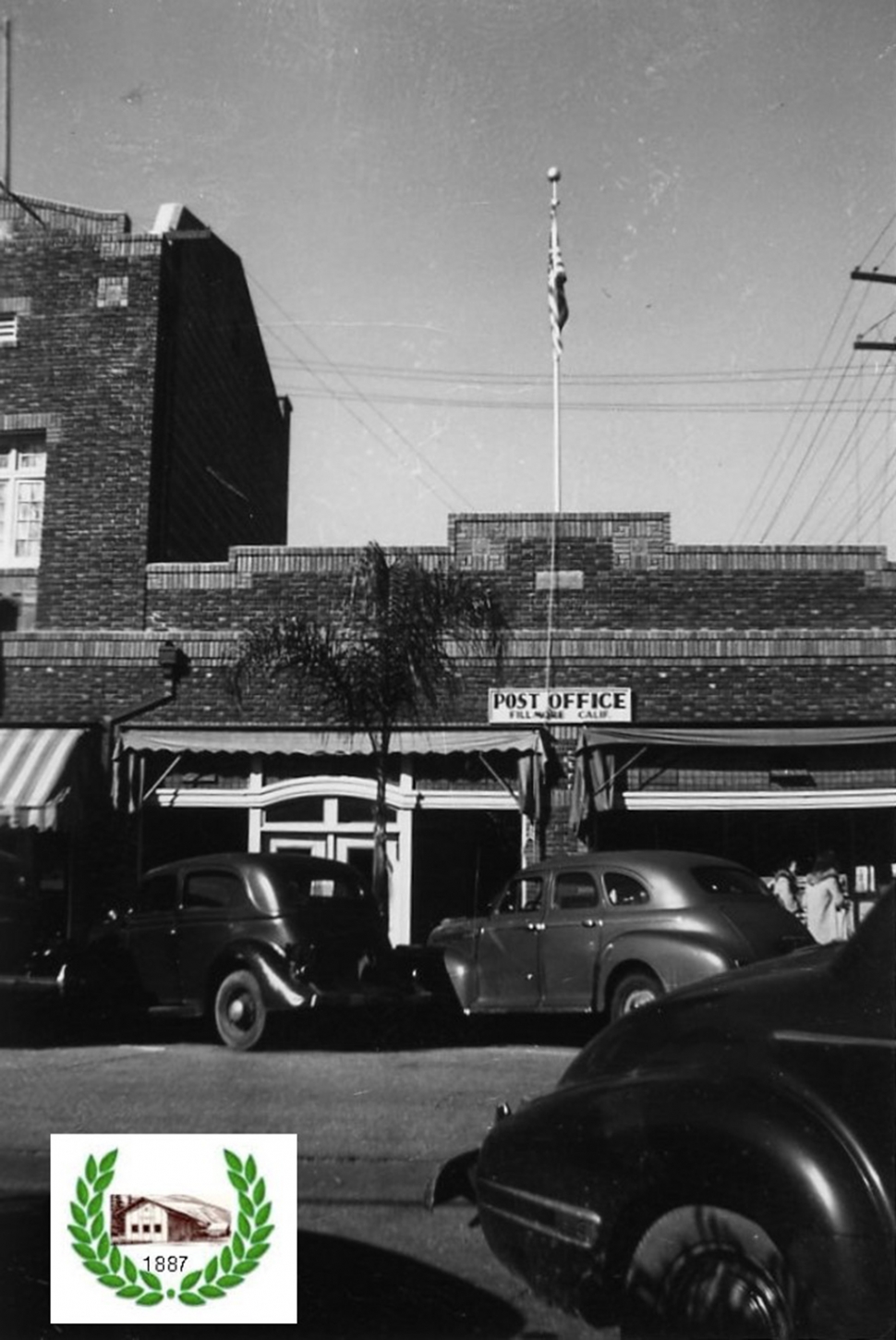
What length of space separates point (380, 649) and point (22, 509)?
512cm

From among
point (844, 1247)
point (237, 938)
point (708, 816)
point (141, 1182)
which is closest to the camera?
point (844, 1247)

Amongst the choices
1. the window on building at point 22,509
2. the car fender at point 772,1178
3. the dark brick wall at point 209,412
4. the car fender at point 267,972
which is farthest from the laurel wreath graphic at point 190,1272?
the window on building at point 22,509

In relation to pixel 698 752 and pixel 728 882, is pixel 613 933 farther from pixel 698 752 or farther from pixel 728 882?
pixel 698 752

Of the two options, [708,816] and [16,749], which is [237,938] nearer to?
[16,749]

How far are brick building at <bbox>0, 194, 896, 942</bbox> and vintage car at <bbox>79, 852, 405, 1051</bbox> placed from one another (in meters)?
3.20

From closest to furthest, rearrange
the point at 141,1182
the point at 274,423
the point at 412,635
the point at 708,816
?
the point at 141,1182 < the point at 412,635 < the point at 708,816 < the point at 274,423

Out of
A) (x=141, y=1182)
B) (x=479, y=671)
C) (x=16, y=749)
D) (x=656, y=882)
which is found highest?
(x=479, y=671)

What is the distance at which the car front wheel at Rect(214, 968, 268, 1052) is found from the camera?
970 centimetres

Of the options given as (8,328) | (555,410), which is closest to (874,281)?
(555,410)

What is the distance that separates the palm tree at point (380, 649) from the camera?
1309 centimetres

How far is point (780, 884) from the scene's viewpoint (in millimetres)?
13484

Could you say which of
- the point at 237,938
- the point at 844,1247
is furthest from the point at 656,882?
the point at 844,1247

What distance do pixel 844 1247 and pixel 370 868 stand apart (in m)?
11.3

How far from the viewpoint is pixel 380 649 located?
13141 mm
